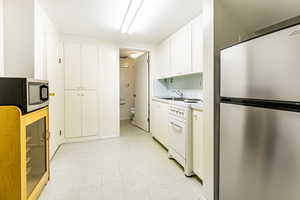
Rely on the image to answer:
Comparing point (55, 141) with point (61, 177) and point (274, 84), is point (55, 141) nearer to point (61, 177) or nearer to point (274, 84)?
point (61, 177)

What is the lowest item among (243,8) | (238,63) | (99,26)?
(238,63)

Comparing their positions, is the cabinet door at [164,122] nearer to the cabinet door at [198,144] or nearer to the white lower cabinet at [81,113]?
the cabinet door at [198,144]

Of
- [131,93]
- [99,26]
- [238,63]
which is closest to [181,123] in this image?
[238,63]

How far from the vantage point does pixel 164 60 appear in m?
3.57

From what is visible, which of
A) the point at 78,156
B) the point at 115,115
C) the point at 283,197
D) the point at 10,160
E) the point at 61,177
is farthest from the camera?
the point at 115,115

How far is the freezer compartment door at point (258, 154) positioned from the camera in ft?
2.36

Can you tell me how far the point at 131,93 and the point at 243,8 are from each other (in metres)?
5.21

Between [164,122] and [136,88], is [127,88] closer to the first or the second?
[136,88]

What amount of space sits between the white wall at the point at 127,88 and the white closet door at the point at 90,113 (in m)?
2.50

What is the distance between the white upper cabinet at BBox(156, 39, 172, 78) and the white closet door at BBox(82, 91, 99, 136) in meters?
1.59

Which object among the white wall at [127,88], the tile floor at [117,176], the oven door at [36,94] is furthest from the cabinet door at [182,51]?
the white wall at [127,88]

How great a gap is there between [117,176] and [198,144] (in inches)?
44.7

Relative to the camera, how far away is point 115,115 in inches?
153

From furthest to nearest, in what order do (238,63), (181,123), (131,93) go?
(131,93), (181,123), (238,63)
